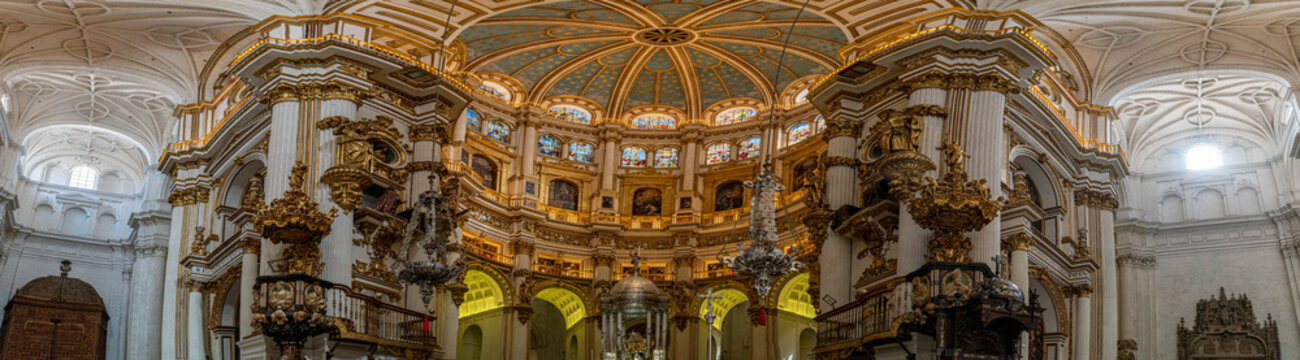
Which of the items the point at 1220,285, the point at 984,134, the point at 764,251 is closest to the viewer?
the point at 764,251

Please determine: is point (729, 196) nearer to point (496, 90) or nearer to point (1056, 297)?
point (496, 90)

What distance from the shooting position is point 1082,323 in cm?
3158

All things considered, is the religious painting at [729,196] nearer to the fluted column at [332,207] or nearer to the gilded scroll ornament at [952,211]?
the fluted column at [332,207]

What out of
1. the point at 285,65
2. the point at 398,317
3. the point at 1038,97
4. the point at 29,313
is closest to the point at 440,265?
the point at 398,317

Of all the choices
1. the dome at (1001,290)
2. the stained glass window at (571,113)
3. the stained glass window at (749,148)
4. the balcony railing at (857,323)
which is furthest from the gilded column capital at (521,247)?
the dome at (1001,290)

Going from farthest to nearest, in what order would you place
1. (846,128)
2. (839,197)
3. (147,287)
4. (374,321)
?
1. (147,287)
2. (846,128)
3. (839,197)
4. (374,321)

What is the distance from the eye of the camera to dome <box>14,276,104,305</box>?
4166 centimetres

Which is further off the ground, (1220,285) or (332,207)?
(332,207)

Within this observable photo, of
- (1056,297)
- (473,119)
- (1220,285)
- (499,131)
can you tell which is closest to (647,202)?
(499,131)

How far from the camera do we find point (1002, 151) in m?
29.4

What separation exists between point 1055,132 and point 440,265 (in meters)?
16.5

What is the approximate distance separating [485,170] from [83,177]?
1766cm

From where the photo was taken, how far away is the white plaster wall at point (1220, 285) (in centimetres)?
3634

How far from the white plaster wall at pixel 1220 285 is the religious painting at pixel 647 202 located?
15849 millimetres
